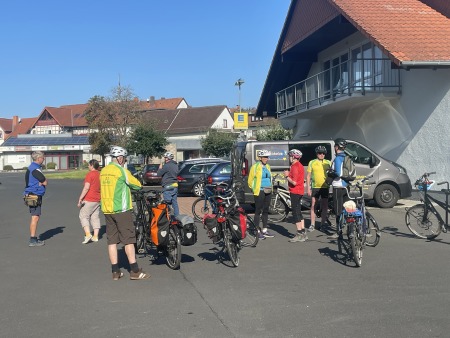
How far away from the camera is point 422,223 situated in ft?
31.5

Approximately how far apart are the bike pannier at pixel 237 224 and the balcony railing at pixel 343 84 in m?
9.80

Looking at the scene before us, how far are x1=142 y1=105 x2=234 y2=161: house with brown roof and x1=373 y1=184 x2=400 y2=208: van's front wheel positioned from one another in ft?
159

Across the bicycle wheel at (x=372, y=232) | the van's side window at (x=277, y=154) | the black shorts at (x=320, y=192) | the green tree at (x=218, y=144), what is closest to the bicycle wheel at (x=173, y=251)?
the bicycle wheel at (x=372, y=232)

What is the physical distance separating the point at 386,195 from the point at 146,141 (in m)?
32.9

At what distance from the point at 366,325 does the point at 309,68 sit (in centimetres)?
2138

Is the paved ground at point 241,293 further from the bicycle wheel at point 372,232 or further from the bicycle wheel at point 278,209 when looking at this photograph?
the bicycle wheel at point 278,209

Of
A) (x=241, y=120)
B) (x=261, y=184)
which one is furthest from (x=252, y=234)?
(x=241, y=120)

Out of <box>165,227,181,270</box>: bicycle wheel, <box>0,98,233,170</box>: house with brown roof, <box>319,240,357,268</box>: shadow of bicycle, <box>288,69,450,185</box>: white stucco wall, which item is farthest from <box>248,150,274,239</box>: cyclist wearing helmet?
<box>0,98,233,170</box>: house with brown roof

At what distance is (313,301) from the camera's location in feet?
18.6

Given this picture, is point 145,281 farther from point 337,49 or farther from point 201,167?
point 337,49

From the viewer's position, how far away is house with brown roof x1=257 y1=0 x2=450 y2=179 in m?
15.1

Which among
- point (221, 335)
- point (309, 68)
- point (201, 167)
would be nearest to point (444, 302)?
point (221, 335)

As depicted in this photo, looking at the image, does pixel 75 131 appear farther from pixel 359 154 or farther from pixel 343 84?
pixel 359 154

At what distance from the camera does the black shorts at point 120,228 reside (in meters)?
6.85
